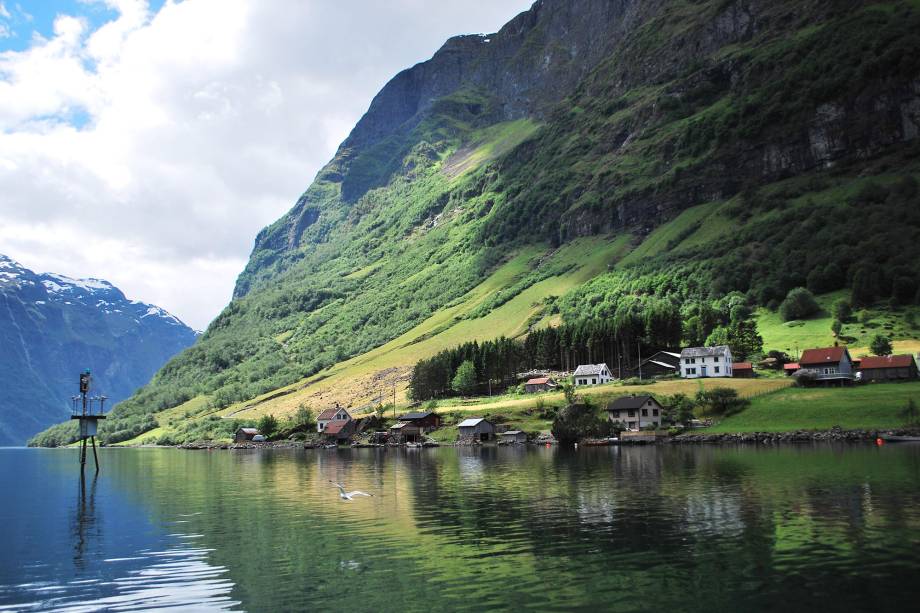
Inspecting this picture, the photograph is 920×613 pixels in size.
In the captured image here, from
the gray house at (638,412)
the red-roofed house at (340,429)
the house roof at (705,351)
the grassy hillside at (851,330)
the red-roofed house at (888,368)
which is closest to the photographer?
the red-roofed house at (888,368)

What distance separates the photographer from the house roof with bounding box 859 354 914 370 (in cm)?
13274

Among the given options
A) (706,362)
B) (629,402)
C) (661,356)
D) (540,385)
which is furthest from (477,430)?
(661,356)

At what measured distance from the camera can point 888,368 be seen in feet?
441

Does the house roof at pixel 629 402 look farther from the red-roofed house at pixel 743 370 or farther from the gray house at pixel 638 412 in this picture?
the red-roofed house at pixel 743 370

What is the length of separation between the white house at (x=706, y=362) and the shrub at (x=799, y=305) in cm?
3343

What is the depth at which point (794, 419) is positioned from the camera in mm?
120688

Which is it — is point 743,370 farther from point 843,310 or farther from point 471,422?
point 471,422

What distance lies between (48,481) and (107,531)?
64555 mm

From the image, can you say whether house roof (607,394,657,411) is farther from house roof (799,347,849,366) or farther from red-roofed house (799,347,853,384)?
house roof (799,347,849,366)

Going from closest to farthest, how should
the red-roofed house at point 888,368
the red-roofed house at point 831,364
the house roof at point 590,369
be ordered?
the red-roofed house at point 888,368
the red-roofed house at point 831,364
the house roof at point 590,369

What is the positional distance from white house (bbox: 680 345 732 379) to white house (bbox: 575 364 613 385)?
20.8 m

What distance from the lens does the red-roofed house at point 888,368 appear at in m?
132

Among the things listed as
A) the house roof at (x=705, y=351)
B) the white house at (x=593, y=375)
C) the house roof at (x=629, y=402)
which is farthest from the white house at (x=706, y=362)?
the house roof at (x=629, y=402)

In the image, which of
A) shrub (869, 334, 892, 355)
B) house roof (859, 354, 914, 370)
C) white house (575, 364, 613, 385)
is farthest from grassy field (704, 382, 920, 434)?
white house (575, 364, 613, 385)
